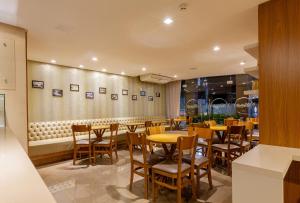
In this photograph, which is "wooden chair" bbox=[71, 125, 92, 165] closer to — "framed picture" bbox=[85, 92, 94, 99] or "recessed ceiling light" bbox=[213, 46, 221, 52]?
"framed picture" bbox=[85, 92, 94, 99]

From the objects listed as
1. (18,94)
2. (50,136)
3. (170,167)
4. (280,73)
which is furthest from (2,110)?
(280,73)

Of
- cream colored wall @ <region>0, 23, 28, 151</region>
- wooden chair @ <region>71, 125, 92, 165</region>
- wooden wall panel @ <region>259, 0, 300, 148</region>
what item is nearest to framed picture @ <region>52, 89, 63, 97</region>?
wooden chair @ <region>71, 125, 92, 165</region>

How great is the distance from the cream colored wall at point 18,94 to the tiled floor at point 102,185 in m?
1.01

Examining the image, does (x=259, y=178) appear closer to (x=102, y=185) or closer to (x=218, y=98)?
(x=102, y=185)

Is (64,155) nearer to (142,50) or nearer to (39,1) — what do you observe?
(142,50)

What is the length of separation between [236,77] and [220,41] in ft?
15.3

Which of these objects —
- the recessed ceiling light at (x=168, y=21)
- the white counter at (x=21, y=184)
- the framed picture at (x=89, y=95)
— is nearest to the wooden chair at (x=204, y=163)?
the recessed ceiling light at (x=168, y=21)

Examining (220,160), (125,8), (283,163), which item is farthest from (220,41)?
(283,163)

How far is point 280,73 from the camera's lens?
201 centimetres

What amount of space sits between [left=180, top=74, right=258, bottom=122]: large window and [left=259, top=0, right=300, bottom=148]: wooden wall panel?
5.57 meters

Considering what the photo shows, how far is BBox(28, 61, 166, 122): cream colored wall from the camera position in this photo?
531 cm

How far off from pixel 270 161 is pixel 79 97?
5.85m

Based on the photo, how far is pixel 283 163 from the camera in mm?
1382

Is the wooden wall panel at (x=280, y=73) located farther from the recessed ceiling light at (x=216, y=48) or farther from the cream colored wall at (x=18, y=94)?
the cream colored wall at (x=18, y=94)
